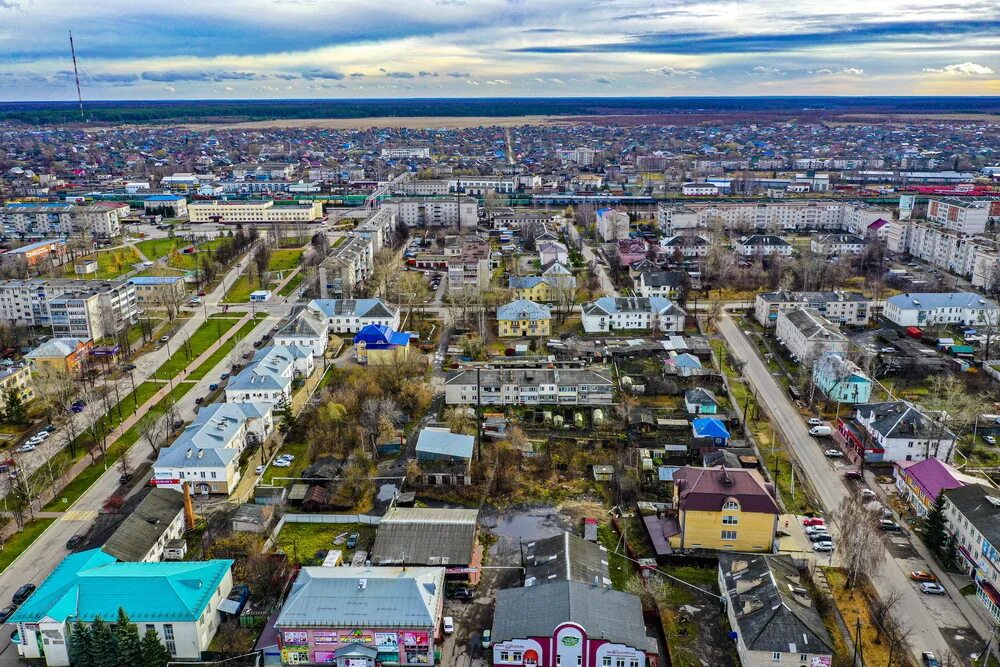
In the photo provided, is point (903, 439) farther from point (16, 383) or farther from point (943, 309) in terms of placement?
point (16, 383)

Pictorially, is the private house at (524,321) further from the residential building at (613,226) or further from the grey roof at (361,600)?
the residential building at (613,226)

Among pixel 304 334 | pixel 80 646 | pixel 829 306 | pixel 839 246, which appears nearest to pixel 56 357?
pixel 304 334

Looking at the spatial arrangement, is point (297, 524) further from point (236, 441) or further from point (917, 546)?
point (917, 546)

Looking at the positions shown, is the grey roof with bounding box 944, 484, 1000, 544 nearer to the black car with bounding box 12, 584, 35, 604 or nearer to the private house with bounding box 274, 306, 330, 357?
the black car with bounding box 12, 584, 35, 604

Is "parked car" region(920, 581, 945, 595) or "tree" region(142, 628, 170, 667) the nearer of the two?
"tree" region(142, 628, 170, 667)

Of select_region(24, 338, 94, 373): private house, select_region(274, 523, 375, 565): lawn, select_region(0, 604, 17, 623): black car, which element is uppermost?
select_region(24, 338, 94, 373): private house

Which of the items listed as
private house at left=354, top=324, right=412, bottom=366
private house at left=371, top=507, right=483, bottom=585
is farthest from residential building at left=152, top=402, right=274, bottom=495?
private house at left=354, top=324, right=412, bottom=366
